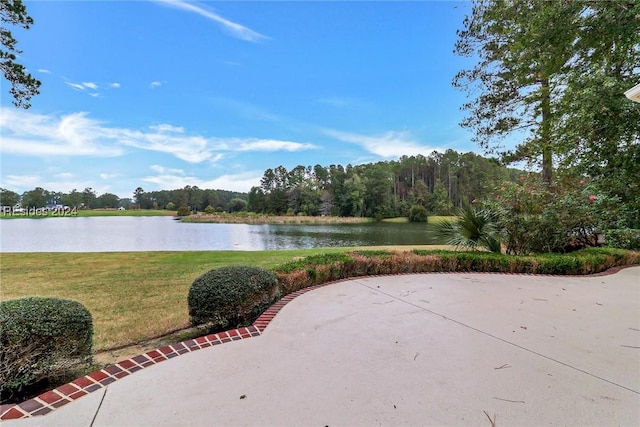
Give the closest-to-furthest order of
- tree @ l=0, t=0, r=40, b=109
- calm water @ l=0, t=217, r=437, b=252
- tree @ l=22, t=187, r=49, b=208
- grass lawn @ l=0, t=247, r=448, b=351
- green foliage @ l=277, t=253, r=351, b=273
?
tree @ l=0, t=0, r=40, b=109, grass lawn @ l=0, t=247, r=448, b=351, green foliage @ l=277, t=253, r=351, b=273, calm water @ l=0, t=217, r=437, b=252, tree @ l=22, t=187, r=49, b=208

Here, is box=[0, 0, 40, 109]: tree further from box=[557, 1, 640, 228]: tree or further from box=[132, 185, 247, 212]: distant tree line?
box=[132, 185, 247, 212]: distant tree line

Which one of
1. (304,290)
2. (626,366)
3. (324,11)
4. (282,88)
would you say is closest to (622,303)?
(626,366)

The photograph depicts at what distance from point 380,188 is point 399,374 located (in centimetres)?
4709

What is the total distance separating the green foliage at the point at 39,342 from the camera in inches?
68.1

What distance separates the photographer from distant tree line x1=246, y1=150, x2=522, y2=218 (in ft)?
153

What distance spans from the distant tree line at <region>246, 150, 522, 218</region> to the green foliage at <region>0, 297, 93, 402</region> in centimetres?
4391

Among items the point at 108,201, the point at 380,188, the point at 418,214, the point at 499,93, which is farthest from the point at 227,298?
the point at 108,201

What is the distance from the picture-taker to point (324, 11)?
266 inches

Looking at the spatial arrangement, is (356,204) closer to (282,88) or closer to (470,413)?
(282,88)

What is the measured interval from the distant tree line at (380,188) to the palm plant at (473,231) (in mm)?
37817

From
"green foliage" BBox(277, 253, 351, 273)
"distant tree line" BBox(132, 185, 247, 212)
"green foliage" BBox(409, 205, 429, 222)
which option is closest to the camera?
"green foliage" BBox(277, 253, 351, 273)

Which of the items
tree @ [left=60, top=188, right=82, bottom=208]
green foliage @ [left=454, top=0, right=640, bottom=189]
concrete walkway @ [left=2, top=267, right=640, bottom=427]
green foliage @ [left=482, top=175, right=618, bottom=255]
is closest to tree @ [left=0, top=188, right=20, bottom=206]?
tree @ [left=60, top=188, right=82, bottom=208]

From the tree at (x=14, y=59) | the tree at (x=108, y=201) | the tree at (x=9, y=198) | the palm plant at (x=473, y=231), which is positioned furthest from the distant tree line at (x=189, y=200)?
the tree at (x=14, y=59)

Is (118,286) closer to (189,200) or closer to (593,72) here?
(593,72)
